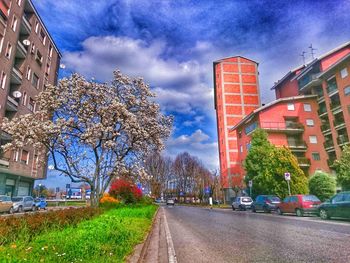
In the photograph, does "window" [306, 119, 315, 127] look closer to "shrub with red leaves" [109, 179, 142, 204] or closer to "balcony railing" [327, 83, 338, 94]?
"balcony railing" [327, 83, 338, 94]

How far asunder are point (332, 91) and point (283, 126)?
335 inches

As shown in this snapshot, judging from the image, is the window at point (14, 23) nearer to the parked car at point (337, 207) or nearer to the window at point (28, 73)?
the window at point (28, 73)

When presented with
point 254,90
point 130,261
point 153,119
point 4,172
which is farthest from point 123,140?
point 254,90

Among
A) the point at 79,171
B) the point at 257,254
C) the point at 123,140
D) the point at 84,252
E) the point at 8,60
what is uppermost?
the point at 8,60

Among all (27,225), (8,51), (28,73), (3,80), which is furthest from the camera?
(28,73)

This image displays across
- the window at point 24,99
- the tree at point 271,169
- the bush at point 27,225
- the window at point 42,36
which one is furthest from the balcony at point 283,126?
the bush at point 27,225

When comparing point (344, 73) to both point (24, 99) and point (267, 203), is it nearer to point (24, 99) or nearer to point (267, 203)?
point (267, 203)

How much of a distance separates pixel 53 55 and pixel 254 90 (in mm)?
42395

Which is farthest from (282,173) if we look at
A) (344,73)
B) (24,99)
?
(24,99)

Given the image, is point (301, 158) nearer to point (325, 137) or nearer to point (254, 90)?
point (325, 137)

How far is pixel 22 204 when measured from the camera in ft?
85.3

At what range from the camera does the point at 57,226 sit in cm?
790

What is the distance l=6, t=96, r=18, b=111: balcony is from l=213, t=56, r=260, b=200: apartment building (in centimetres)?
3976

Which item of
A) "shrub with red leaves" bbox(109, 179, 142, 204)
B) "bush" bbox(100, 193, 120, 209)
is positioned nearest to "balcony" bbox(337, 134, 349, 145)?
"shrub with red leaves" bbox(109, 179, 142, 204)
